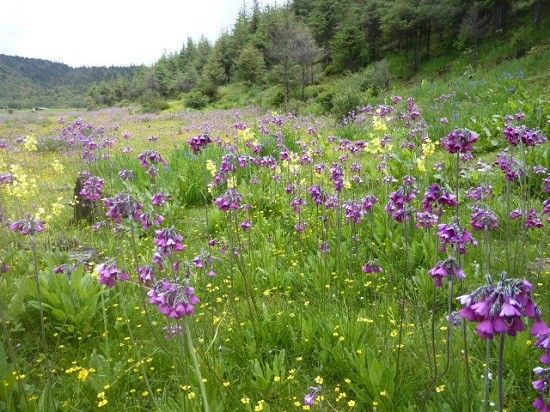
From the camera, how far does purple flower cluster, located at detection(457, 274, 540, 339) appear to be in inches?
57.8

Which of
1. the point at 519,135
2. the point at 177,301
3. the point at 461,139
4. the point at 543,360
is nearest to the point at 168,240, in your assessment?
the point at 177,301

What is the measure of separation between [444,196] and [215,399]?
6.36ft

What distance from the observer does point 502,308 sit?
1463 millimetres

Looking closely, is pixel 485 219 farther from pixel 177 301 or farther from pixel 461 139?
pixel 177 301

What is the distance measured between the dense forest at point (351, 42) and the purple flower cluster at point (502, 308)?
23.7m

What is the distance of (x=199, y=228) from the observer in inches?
287

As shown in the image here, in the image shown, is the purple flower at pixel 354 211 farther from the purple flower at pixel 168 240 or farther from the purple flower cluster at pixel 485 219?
the purple flower at pixel 168 240

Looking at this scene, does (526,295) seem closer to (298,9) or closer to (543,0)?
(543,0)

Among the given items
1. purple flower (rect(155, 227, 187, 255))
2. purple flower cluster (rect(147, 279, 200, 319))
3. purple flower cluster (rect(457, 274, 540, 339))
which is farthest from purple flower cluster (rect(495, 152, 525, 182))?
purple flower cluster (rect(147, 279, 200, 319))

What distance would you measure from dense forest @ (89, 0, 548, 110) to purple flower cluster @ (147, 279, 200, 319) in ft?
76.4

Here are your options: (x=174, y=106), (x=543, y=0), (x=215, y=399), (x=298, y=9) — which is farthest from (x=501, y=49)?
(x=298, y=9)

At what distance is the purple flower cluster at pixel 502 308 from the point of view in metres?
1.47

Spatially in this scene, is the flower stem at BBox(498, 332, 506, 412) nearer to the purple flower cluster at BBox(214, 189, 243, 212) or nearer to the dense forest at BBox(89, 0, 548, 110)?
the purple flower cluster at BBox(214, 189, 243, 212)

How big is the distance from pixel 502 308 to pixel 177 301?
1416 mm
